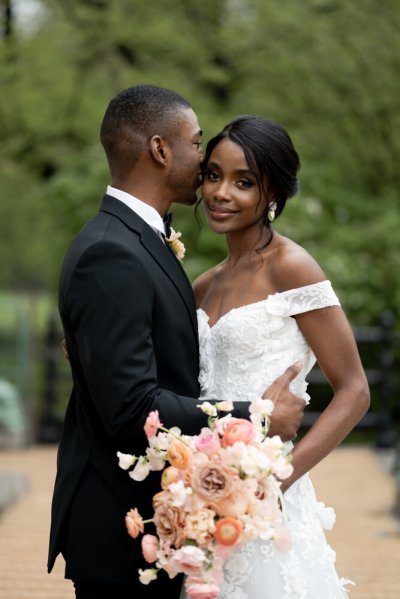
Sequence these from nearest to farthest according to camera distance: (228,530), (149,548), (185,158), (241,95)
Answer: (228,530) < (149,548) < (185,158) < (241,95)

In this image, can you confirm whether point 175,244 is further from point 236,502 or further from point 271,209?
point 236,502

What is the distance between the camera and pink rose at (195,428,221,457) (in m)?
3.23

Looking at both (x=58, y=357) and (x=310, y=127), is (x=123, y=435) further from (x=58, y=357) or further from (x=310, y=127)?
(x=310, y=127)

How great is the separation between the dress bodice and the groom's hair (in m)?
0.61

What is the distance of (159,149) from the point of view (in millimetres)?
3762

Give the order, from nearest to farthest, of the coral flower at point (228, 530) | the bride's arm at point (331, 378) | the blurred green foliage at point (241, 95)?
the coral flower at point (228, 530) < the bride's arm at point (331, 378) < the blurred green foliage at point (241, 95)

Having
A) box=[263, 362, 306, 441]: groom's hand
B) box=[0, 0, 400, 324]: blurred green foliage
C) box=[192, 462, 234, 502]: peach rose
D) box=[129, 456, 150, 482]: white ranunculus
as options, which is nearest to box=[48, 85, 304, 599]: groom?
box=[263, 362, 306, 441]: groom's hand

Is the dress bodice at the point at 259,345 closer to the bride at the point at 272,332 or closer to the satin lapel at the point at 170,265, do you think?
the bride at the point at 272,332

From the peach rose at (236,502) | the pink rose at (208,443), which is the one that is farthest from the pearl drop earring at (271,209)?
the peach rose at (236,502)

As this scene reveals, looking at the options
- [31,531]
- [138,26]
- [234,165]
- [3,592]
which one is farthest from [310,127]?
[234,165]

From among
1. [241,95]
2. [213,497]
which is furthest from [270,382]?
[241,95]

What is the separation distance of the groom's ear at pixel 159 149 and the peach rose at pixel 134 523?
1103 millimetres

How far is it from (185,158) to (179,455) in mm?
1039

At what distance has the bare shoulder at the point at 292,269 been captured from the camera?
378cm
